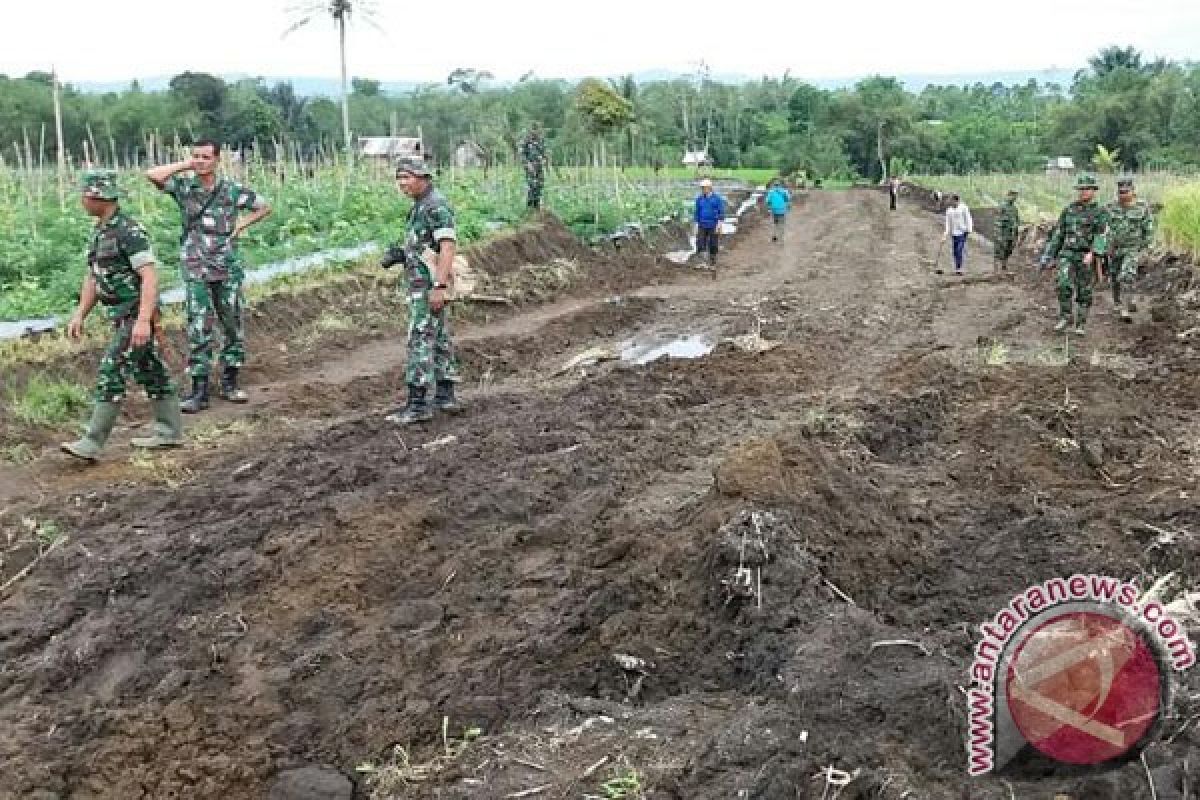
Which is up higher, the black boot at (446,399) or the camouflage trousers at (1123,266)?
the camouflage trousers at (1123,266)

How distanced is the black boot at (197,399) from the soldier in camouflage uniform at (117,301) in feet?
4.25

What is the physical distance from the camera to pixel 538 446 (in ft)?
24.4

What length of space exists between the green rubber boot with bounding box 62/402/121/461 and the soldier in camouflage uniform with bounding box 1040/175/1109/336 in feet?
30.2

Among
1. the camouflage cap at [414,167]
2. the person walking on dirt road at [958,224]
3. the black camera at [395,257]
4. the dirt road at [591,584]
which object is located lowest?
the dirt road at [591,584]

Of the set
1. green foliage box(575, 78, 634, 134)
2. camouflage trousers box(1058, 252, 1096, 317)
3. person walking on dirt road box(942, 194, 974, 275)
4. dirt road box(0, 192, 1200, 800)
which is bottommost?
dirt road box(0, 192, 1200, 800)

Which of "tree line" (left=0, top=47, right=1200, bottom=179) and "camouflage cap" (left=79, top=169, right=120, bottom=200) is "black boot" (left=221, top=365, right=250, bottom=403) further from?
"tree line" (left=0, top=47, right=1200, bottom=179)

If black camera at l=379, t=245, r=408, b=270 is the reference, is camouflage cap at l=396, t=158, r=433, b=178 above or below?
above

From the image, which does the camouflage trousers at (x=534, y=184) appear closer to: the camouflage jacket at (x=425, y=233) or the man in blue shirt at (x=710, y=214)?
the man in blue shirt at (x=710, y=214)

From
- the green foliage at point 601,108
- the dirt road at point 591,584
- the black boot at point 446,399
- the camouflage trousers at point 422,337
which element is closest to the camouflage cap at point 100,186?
the dirt road at point 591,584

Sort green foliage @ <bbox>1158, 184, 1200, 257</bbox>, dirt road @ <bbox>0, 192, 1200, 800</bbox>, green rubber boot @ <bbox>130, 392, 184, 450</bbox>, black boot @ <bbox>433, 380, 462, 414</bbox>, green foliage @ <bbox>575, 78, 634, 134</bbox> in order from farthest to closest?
green foliage @ <bbox>575, 78, 634, 134</bbox> < green foliage @ <bbox>1158, 184, 1200, 257</bbox> < black boot @ <bbox>433, 380, 462, 414</bbox> < green rubber boot @ <bbox>130, 392, 184, 450</bbox> < dirt road @ <bbox>0, 192, 1200, 800</bbox>

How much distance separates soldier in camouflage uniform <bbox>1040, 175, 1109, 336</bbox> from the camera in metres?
11.8

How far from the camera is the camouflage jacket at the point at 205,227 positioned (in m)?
8.64

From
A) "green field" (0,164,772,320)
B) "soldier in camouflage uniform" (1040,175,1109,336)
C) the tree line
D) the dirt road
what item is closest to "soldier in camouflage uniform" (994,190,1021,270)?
"soldier in camouflage uniform" (1040,175,1109,336)

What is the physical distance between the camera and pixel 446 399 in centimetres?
850
